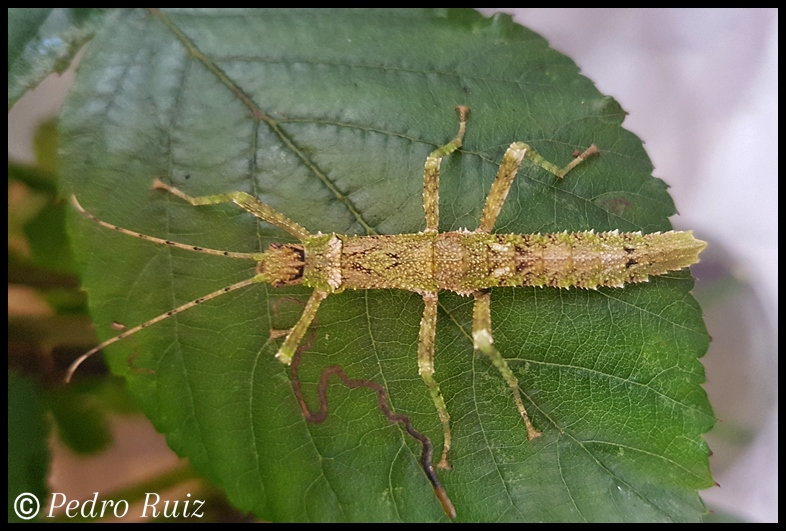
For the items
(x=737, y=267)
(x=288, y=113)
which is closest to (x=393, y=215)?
(x=288, y=113)

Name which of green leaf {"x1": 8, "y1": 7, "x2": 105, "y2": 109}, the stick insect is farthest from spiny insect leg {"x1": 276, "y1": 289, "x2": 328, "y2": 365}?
green leaf {"x1": 8, "y1": 7, "x2": 105, "y2": 109}

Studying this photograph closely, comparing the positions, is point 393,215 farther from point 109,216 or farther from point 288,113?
point 109,216

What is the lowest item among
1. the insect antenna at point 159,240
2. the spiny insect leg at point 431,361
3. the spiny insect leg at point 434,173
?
the spiny insect leg at point 431,361

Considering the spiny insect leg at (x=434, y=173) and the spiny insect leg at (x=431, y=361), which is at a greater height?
the spiny insect leg at (x=434, y=173)

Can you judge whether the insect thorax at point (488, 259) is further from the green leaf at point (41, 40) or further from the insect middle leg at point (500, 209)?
the green leaf at point (41, 40)

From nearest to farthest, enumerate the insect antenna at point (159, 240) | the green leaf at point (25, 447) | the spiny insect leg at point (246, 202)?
the insect antenna at point (159, 240) → the spiny insect leg at point (246, 202) → the green leaf at point (25, 447)

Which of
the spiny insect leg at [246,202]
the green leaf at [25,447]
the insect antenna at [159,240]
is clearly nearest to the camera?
the insect antenna at [159,240]

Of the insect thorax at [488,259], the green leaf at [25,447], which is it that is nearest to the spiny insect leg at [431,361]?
the insect thorax at [488,259]

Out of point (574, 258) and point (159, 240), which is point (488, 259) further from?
point (159, 240)
